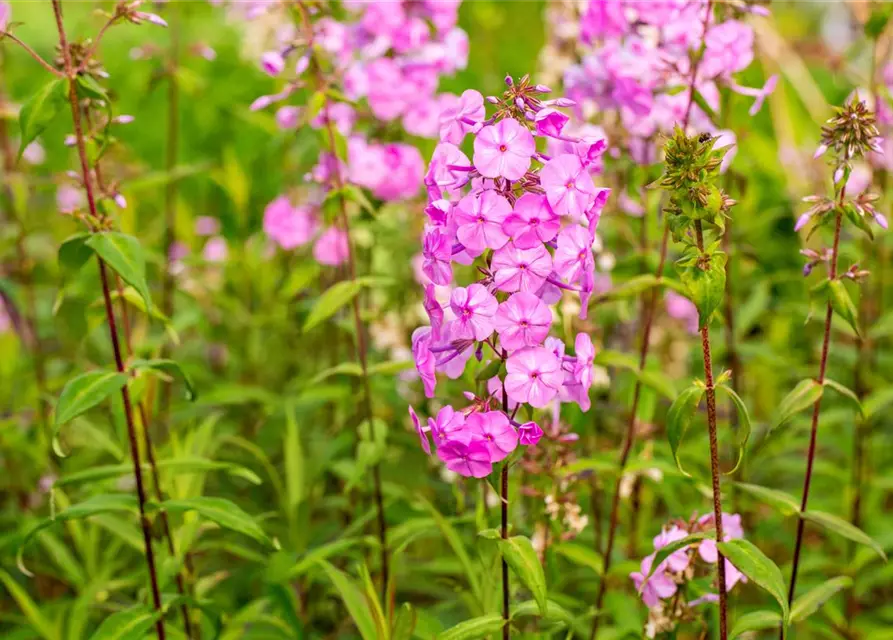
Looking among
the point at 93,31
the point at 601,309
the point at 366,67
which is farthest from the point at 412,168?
the point at 93,31

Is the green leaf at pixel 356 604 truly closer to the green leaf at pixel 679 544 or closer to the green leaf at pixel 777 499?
the green leaf at pixel 679 544

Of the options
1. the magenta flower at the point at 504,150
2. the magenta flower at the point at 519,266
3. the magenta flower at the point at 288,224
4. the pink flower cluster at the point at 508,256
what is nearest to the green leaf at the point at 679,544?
the pink flower cluster at the point at 508,256

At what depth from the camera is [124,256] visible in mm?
2006

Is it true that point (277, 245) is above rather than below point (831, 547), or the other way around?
above

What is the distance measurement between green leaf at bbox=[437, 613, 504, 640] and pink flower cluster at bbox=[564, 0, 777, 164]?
1300 mm

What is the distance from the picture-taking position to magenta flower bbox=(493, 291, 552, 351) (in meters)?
1.64

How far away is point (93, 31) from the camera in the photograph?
6.75 m

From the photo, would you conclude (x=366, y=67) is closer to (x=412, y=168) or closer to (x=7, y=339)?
(x=412, y=168)

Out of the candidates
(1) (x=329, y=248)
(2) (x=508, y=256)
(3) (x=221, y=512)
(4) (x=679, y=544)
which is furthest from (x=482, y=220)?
(1) (x=329, y=248)

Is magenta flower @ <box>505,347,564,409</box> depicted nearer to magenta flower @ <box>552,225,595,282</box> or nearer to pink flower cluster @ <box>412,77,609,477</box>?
pink flower cluster @ <box>412,77,609,477</box>

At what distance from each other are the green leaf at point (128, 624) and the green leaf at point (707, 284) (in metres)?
1.40

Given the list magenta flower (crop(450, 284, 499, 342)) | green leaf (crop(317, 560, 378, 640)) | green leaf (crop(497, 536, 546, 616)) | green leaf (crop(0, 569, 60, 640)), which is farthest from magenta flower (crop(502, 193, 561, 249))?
green leaf (crop(0, 569, 60, 640))

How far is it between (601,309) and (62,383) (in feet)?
6.24

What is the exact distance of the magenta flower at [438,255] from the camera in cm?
→ 168
